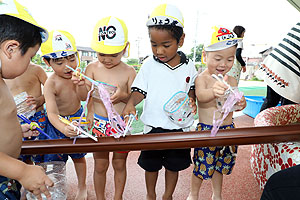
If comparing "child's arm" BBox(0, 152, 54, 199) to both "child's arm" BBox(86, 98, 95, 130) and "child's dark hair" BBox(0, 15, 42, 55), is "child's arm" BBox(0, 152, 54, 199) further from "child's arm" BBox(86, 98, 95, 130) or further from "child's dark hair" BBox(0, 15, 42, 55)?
"child's arm" BBox(86, 98, 95, 130)

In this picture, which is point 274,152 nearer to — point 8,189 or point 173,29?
point 173,29

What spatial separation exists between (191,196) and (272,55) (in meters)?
1.29

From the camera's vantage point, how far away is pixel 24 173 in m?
0.80

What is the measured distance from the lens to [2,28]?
0.76 m

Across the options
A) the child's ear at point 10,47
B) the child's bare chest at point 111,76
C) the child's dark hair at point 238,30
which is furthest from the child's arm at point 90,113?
the child's dark hair at point 238,30

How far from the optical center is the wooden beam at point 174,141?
95 cm

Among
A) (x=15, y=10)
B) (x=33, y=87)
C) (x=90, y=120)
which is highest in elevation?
(x=15, y=10)

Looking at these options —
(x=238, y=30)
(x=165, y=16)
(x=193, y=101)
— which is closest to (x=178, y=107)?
(x=193, y=101)

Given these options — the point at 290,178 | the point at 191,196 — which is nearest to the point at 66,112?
the point at 191,196

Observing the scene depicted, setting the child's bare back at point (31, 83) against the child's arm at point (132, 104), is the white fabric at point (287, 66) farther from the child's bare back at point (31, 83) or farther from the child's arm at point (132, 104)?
the child's bare back at point (31, 83)

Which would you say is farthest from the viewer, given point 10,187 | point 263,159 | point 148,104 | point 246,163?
point 246,163

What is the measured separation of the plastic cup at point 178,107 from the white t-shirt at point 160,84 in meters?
0.14

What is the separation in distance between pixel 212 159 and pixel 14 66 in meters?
1.27

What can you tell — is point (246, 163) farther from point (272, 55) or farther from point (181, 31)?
point (181, 31)
